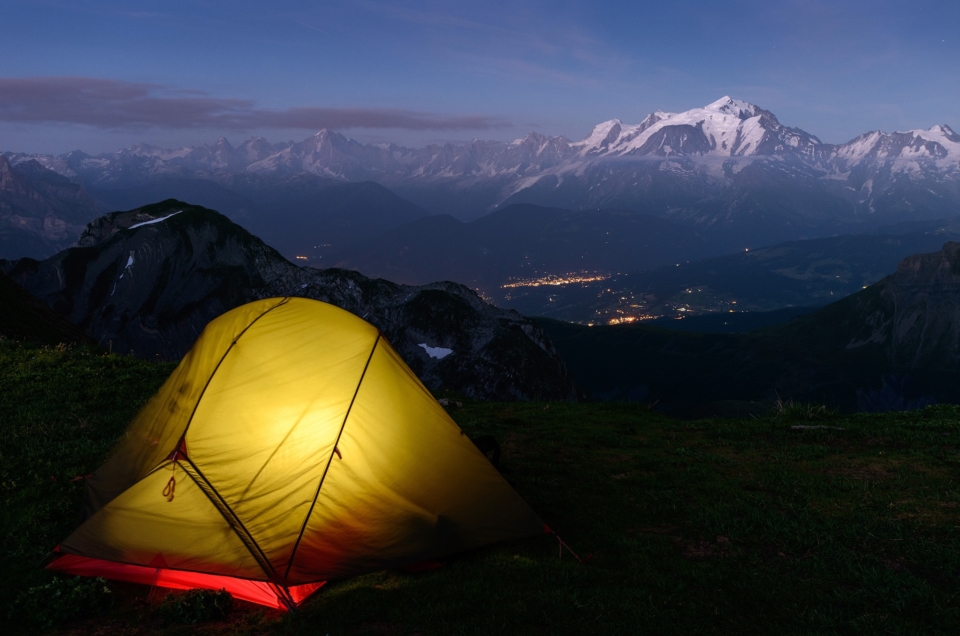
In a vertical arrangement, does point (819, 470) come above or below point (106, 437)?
above

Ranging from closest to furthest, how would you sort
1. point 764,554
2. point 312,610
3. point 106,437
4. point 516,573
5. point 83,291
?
point 312,610 → point 516,573 → point 764,554 → point 106,437 → point 83,291

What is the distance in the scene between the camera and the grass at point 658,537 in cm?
746

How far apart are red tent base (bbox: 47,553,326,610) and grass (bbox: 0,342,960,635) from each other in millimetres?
220

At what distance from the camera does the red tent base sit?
8.16 meters

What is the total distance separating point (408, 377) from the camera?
10.4 metres

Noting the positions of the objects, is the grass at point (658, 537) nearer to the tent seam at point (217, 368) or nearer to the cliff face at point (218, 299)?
the tent seam at point (217, 368)

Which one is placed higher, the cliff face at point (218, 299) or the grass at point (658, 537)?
the grass at point (658, 537)

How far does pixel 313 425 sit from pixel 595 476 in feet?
22.2

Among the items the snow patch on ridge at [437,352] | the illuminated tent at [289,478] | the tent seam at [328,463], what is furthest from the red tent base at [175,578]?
the snow patch on ridge at [437,352]

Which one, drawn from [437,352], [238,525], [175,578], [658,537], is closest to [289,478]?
[238,525]

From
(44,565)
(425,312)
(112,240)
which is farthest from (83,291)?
(44,565)

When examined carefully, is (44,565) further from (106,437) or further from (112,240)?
(112,240)

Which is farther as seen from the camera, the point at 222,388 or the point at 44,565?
the point at 222,388

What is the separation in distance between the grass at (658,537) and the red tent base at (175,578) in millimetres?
220
